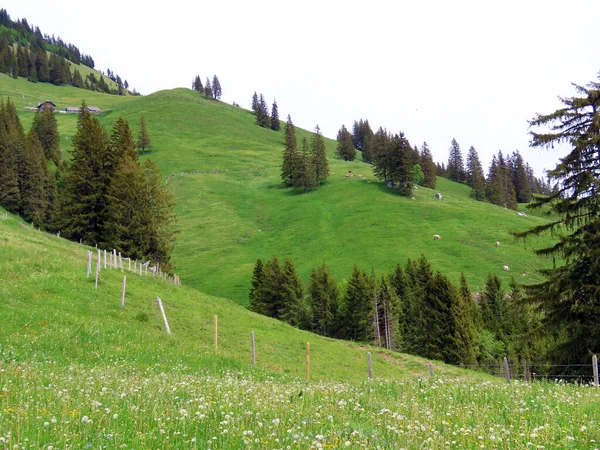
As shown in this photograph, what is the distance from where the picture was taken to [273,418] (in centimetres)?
689

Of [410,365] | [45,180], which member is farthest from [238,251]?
[410,365]

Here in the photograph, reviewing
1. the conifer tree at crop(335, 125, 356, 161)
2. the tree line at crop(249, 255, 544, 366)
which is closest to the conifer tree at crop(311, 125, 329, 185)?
the conifer tree at crop(335, 125, 356, 161)

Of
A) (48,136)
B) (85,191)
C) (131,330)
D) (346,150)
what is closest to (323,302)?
(85,191)

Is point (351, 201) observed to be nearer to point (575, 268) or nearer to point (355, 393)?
point (575, 268)

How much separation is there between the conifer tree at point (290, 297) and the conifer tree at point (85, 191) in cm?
2946

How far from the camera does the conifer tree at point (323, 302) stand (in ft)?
246

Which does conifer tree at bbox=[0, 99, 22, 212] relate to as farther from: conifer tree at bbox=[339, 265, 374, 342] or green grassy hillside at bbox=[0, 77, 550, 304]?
conifer tree at bbox=[339, 265, 374, 342]

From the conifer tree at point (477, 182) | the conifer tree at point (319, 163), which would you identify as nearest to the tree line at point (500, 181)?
the conifer tree at point (477, 182)

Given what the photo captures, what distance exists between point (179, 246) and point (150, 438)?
9964 centimetres

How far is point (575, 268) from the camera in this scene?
2128 centimetres

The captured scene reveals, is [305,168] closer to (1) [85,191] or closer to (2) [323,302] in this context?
(2) [323,302]

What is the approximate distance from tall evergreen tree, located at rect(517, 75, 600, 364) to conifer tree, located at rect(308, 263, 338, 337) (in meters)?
53.7

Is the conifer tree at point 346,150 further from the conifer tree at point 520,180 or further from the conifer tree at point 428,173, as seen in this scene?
the conifer tree at point 520,180

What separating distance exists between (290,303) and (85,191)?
1355 inches
